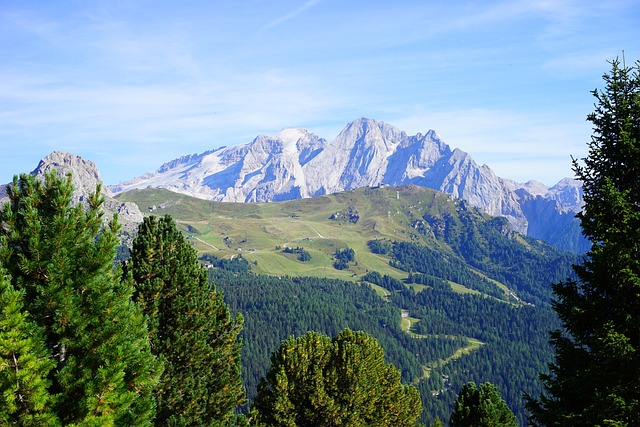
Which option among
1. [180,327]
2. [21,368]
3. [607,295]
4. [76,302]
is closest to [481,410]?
[607,295]

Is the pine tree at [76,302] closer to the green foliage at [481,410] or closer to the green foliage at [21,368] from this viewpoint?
the green foliage at [21,368]

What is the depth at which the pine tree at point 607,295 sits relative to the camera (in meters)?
17.5

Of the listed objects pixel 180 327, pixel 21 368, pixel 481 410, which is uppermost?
pixel 21 368

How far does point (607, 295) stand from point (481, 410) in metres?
23.8

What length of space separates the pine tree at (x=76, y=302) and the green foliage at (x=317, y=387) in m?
22.1

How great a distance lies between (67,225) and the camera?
1421 cm

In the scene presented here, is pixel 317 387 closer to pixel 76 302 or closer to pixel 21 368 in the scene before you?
pixel 76 302

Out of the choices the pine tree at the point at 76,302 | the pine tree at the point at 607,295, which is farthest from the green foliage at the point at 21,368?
the pine tree at the point at 607,295

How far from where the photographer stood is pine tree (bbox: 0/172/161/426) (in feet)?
44.5

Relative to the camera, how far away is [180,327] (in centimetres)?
2739

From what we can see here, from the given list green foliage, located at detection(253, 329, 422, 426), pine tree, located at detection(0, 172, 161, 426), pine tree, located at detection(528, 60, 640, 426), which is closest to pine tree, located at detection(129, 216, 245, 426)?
green foliage, located at detection(253, 329, 422, 426)

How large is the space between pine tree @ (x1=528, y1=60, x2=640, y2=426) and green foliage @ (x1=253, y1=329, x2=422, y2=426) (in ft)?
60.2

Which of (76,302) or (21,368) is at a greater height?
(76,302)

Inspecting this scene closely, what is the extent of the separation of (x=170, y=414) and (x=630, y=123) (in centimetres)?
2739
